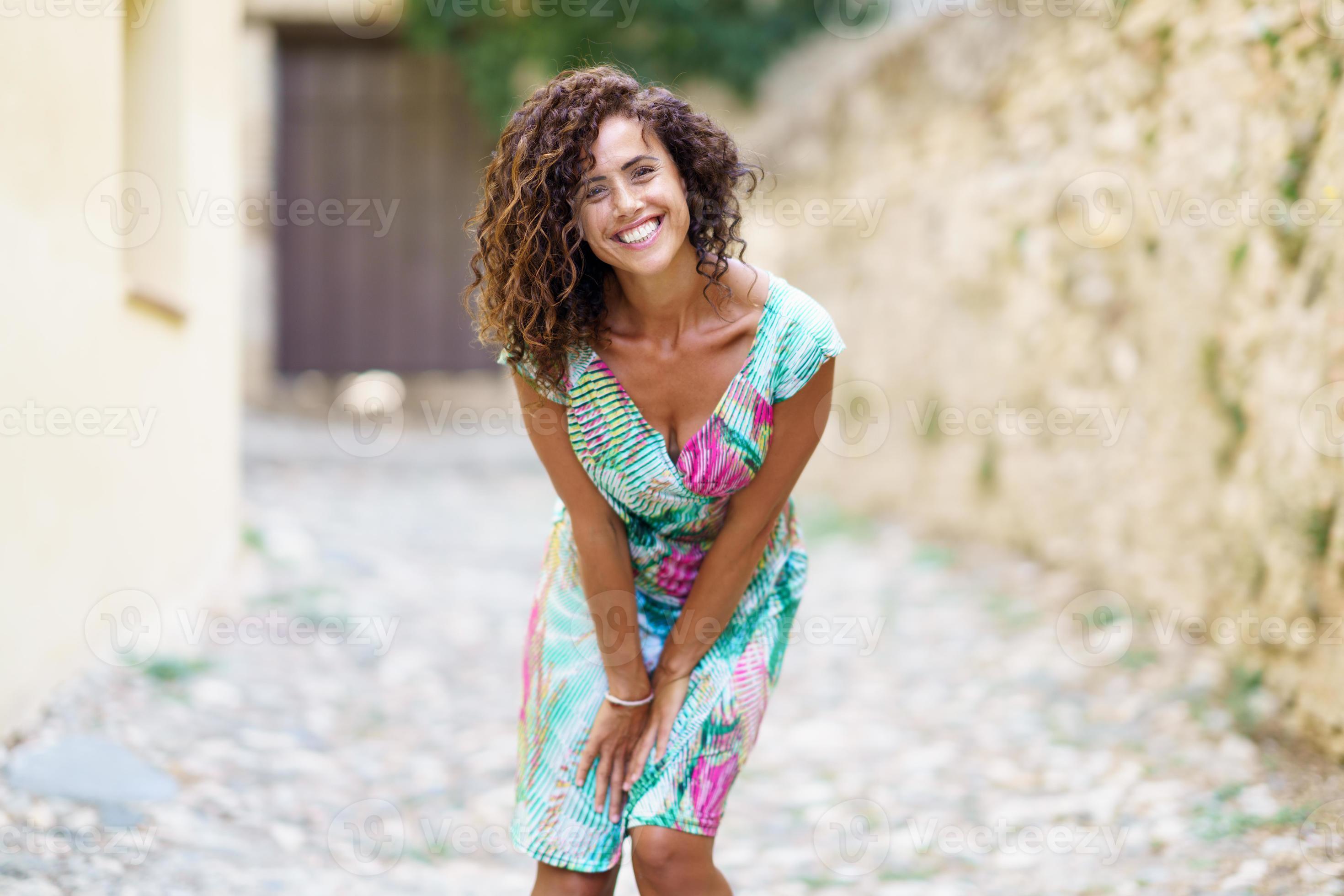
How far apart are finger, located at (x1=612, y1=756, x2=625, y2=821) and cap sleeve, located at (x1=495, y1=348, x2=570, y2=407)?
2.22ft

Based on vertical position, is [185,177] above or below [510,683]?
above

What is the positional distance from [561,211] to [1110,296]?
3.98 metres

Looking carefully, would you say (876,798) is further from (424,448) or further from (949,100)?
(424,448)

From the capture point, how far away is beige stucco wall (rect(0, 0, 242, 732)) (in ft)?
11.3

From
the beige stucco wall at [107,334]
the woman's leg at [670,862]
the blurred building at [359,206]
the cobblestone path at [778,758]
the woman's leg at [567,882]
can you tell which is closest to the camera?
the woman's leg at [670,862]

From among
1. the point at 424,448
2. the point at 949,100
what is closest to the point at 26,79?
the point at 949,100

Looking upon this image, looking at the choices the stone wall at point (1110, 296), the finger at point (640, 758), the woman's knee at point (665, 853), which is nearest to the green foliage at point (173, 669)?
the finger at point (640, 758)

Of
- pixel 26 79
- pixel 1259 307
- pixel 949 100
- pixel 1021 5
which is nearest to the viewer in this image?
pixel 26 79

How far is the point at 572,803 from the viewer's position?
7.18ft

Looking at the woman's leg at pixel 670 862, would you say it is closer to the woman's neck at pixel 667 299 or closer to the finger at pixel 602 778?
the finger at pixel 602 778

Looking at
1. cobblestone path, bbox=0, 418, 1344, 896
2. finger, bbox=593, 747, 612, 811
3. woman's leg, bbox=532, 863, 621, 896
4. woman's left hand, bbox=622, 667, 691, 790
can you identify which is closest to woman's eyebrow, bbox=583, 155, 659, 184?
woman's left hand, bbox=622, 667, 691, 790

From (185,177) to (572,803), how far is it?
3.93m

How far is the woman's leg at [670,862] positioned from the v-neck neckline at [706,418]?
0.64 meters

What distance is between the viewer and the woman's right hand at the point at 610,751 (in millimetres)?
2203
